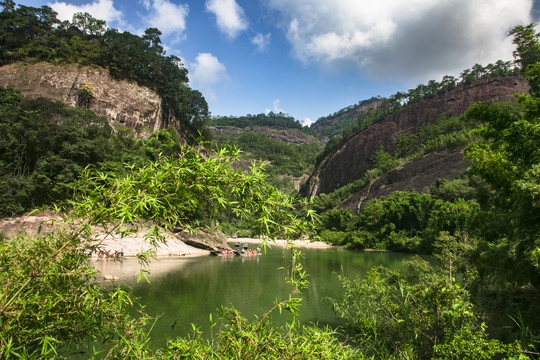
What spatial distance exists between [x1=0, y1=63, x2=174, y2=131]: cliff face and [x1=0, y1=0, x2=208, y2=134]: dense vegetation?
1.54 meters

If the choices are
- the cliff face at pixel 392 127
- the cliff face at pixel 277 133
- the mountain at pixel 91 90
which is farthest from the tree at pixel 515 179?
the cliff face at pixel 277 133

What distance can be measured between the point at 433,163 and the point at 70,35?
54183mm

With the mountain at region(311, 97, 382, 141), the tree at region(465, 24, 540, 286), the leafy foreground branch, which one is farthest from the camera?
the mountain at region(311, 97, 382, 141)

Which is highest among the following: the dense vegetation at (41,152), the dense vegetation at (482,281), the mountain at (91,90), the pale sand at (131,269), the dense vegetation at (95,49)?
the dense vegetation at (95,49)

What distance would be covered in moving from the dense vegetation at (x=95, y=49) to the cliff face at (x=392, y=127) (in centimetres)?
3359

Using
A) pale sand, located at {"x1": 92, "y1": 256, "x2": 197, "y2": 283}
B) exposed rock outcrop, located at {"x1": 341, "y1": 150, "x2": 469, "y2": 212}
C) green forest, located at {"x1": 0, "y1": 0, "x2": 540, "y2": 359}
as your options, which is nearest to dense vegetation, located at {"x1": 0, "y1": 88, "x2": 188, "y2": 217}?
pale sand, located at {"x1": 92, "y1": 256, "x2": 197, "y2": 283}

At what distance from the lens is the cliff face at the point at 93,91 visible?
34562mm

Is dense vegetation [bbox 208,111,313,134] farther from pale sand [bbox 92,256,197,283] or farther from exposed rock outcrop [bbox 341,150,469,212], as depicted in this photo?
pale sand [bbox 92,256,197,283]

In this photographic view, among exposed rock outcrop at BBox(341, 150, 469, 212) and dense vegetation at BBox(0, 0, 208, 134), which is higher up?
dense vegetation at BBox(0, 0, 208, 134)

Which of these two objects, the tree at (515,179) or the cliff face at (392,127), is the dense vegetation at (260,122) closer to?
the cliff face at (392,127)

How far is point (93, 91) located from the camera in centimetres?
3666

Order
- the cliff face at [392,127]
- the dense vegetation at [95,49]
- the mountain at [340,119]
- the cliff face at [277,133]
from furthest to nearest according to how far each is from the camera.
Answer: the mountain at [340,119] < the cliff face at [277,133] < the cliff face at [392,127] < the dense vegetation at [95,49]

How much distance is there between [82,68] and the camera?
125ft

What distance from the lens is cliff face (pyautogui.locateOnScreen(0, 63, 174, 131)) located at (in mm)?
34562
